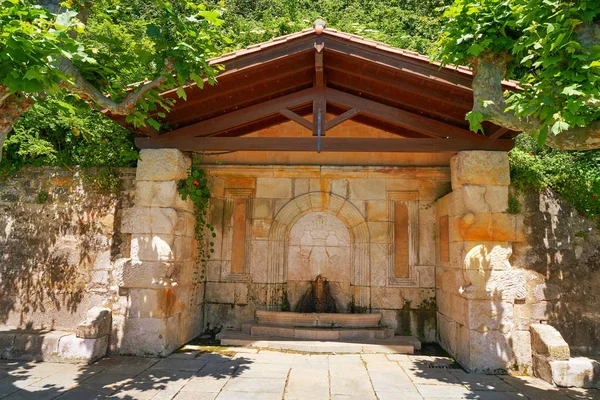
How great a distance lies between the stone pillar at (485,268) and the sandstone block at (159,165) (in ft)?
13.5

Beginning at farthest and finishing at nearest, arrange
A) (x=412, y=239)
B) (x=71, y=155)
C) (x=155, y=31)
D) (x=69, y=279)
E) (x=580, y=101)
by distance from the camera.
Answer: (x=412, y=239) → (x=71, y=155) → (x=69, y=279) → (x=155, y=31) → (x=580, y=101)

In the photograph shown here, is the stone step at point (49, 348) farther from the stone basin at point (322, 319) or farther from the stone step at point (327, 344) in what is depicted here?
the stone basin at point (322, 319)

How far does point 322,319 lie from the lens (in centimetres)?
656

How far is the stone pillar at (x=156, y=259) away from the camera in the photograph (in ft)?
18.1

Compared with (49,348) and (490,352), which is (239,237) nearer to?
(49,348)

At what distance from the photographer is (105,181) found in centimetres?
615

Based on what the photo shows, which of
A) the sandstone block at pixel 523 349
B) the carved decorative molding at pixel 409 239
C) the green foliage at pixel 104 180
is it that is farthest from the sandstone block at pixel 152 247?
the sandstone block at pixel 523 349

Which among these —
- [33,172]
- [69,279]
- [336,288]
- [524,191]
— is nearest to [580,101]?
[524,191]

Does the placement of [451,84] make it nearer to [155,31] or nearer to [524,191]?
[524,191]

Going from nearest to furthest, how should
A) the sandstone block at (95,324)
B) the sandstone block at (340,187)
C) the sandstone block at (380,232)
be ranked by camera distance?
the sandstone block at (95,324)
the sandstone block at (380,232)
the sandstone block at (340,187)

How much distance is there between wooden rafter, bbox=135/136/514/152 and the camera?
563 cm

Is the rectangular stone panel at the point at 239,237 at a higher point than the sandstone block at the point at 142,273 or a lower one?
higher

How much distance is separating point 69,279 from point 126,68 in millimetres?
3387

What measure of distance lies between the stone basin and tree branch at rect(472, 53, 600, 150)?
3.82 metres
